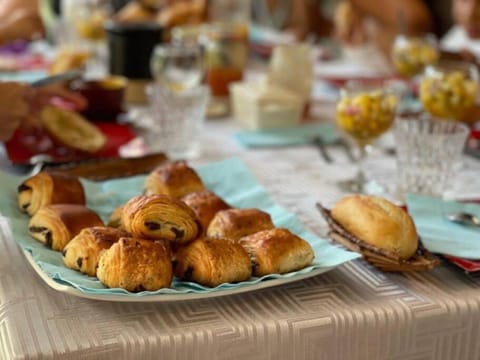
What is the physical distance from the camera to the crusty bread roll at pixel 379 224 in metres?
0.91

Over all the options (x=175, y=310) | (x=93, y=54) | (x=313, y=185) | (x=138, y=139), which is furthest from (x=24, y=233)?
(x=93, y=54)

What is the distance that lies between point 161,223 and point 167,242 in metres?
0.02

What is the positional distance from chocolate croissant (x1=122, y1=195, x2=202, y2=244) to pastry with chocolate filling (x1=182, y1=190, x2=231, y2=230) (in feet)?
Result: 0.30

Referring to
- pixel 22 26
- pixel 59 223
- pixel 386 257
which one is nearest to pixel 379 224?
pixel 386 257

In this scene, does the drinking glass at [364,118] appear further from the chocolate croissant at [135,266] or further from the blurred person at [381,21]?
the blurred person at [381,21]

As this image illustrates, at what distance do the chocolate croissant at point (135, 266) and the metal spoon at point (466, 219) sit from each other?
431 mm

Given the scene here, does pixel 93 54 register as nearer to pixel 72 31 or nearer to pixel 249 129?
pixel 72 31

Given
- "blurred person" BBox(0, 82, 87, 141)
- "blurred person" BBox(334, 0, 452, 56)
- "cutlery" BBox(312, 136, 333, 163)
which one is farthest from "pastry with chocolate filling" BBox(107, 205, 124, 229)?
"blurred person" BBox(334, 0, 452, 56)

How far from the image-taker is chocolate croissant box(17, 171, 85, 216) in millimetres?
1015

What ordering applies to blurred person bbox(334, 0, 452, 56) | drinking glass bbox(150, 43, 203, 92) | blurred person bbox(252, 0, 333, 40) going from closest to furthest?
1. drinking glass bbox(150, 43, 203, 92)
2. blurred person bbox(334, 0, 452, 56)
3. blurred person bbox(252, 0, 333, 40)

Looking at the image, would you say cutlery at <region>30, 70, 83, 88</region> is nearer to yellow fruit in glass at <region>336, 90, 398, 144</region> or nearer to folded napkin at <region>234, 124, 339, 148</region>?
folded napkin at <region>234, 124, 339, 148</region>

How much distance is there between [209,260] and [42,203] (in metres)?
0.31

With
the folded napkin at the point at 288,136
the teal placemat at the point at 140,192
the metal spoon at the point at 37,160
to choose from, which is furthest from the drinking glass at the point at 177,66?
the teal placemat at the point at 140,192

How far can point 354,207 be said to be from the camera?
96 centimetres
